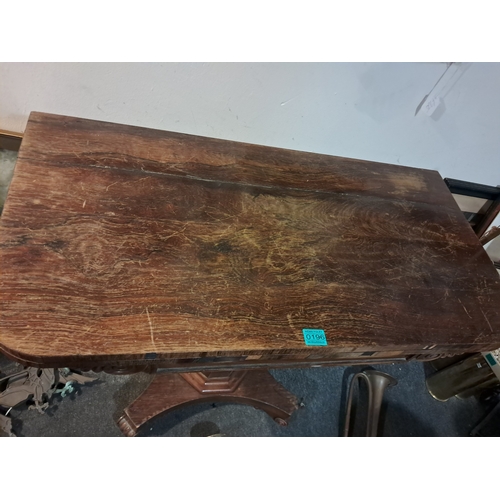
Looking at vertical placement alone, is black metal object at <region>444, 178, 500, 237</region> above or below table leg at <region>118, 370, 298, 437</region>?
above

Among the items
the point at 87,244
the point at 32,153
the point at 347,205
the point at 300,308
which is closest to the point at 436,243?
the point at 347,205

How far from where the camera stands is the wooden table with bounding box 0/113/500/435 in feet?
2.40

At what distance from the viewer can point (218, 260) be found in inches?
34.8

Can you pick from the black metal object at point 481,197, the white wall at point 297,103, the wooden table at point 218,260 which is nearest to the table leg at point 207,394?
the wooden table at point 218,260

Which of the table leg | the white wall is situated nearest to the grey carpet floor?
the table leg

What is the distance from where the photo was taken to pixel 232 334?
775 millimetres

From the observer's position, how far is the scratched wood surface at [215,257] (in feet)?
2.40

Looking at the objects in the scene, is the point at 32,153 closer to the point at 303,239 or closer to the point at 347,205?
the point at 303,239

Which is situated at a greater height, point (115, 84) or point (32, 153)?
point (115, 84)

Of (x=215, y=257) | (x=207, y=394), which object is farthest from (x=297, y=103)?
(x=207, y=394)

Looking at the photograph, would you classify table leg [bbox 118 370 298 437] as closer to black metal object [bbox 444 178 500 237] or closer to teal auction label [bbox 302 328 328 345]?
teal auction label [bbox 302 328 328 345]

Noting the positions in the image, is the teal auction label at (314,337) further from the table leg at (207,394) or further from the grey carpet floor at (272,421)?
the grey carpet floor at (272,421)

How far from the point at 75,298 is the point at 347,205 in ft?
2.43

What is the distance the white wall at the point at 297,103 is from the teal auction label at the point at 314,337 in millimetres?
877
